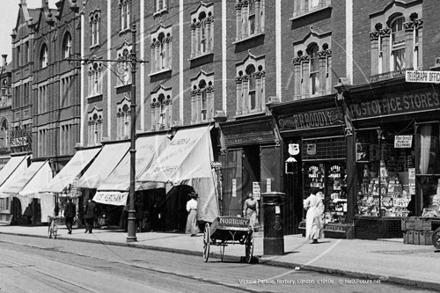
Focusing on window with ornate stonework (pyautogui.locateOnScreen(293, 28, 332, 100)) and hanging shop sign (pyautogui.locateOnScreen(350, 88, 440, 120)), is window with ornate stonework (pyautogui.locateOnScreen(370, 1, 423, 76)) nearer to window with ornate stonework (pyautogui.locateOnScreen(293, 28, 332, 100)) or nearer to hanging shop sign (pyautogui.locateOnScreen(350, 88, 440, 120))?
hanging shop sign (pyautogui.locateOnScreen(350, 88, 440, 120))

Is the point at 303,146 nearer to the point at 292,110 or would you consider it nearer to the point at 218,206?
the point at 292,110

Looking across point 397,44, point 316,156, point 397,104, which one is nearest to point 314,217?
point 316,156

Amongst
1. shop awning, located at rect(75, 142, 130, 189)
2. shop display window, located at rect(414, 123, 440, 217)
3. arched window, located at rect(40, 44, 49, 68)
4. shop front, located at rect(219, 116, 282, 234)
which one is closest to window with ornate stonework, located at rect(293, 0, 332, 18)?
shop front, located at rect(219, 116, 282, 234)

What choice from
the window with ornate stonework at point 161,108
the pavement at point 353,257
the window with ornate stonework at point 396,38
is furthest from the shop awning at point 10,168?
the window with ornate stonework at point 396,38

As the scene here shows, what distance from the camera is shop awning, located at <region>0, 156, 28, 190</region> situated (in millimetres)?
64688

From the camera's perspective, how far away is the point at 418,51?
84.1ft

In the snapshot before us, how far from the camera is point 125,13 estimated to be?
47969 millimetres

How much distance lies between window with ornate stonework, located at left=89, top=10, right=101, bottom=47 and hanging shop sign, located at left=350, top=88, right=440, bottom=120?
88.3 ft

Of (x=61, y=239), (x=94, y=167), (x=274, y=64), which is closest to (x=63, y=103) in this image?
(x=94, y=167)

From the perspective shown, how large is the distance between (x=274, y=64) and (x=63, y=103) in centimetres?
2761

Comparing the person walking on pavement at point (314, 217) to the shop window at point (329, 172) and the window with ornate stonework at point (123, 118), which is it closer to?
the shop window at point (329, 172)

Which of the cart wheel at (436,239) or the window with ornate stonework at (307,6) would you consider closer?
the cart wheel at (436,239)

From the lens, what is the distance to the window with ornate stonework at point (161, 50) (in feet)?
141

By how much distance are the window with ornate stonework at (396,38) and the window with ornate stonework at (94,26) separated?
2757cm
